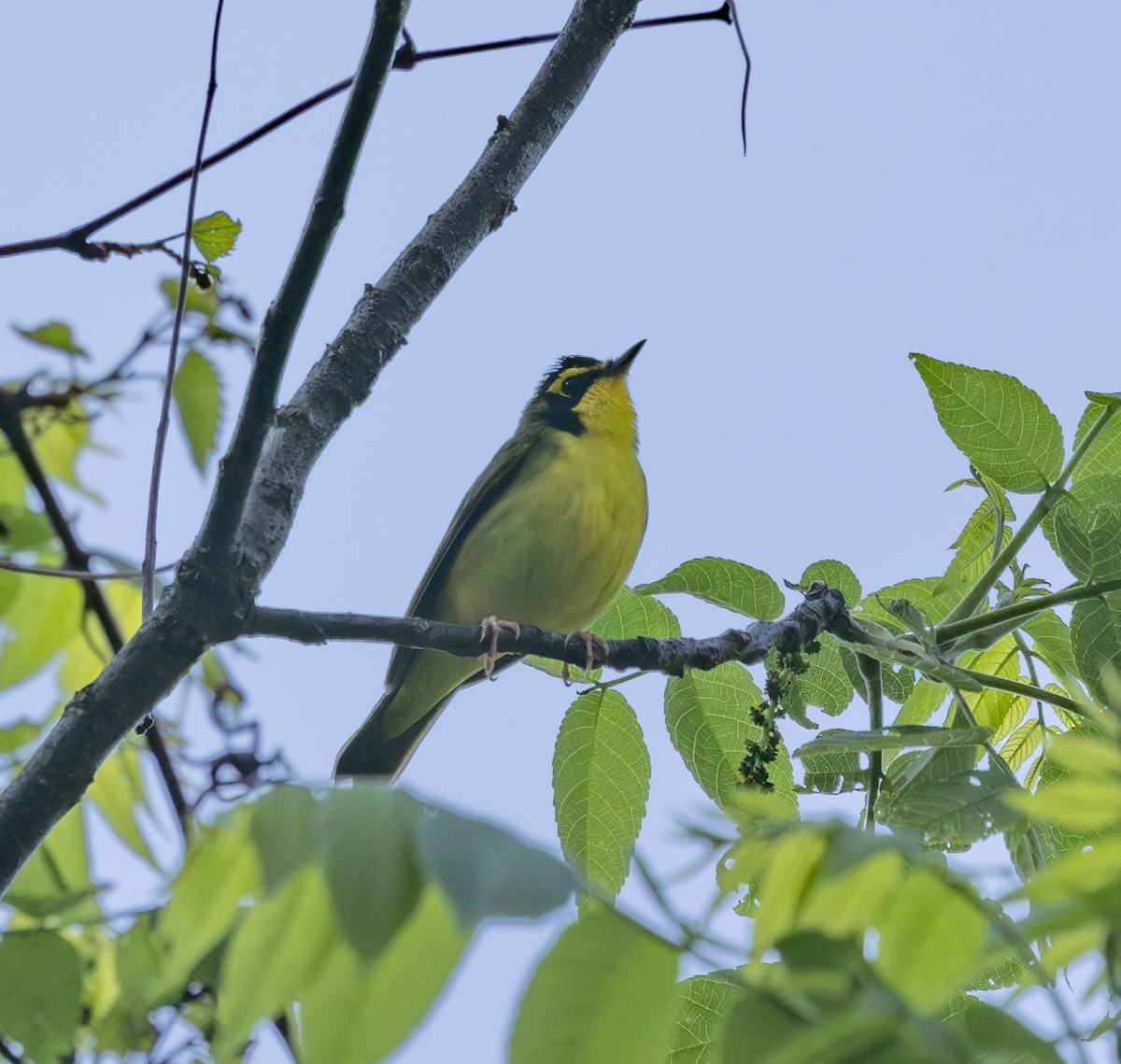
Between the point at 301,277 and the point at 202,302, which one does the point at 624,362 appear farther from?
the point at 301,277

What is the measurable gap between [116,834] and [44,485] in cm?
98

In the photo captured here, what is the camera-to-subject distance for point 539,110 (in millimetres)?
3461

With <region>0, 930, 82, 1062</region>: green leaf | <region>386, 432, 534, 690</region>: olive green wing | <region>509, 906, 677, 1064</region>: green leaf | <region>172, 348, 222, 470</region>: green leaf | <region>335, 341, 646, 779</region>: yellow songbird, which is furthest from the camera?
<region>386, 432, 534, 690</region>: olive green wing

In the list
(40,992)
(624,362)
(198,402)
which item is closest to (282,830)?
(40,992)

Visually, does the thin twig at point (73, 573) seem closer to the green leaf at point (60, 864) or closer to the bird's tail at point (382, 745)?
the green leaf at point (60, 864)

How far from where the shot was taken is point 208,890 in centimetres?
136

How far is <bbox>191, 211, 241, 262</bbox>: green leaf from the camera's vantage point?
296 centimetres

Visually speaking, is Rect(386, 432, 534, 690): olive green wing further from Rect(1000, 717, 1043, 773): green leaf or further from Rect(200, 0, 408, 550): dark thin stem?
Rect(200, 0, 408, 550): dark thin stem

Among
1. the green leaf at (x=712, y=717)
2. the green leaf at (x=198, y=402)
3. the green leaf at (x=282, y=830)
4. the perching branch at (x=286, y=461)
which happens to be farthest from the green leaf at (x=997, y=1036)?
the green leaf at (x=198, y=402)

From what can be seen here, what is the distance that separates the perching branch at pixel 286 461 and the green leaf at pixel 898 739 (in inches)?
47.6

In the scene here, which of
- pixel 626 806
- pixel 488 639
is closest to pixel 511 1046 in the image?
pixel 626 806

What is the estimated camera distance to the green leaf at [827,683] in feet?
11.3

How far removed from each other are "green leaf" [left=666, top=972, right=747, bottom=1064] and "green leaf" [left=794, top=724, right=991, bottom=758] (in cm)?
53

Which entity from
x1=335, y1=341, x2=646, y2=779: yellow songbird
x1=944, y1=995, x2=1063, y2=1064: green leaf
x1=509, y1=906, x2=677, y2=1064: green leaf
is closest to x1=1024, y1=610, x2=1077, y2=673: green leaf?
x1=944, y1=995, x2=1063, y2=1064: green leaf
